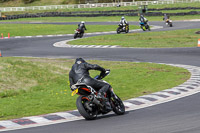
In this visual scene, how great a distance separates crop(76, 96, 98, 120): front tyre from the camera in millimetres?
10133

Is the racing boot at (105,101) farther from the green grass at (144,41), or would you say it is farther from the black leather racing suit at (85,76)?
the green grass at (144,41)

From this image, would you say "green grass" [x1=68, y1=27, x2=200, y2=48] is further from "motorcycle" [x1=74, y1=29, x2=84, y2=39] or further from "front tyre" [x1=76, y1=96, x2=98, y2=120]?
"front tyre" [x1=76, y1=96, x2=98, y2=120]

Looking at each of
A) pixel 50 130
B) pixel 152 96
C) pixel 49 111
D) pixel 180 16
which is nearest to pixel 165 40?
pixel 152 96

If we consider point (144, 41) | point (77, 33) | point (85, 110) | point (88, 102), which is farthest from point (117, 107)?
point (77, 33)

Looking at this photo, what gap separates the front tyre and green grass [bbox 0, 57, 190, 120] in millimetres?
1614

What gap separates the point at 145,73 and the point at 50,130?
10.8 m

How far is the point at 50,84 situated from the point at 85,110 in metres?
6.51

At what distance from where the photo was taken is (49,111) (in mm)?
11727

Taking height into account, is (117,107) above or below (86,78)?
below

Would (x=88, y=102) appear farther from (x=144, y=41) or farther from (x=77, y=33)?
(x=77, y=33)

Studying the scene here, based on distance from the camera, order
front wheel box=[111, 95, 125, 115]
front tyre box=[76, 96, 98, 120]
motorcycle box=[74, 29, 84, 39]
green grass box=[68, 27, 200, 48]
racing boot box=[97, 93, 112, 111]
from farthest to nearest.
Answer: motorcycle box=[74, 29, 84, 39] < green grass box=[68, 27, 200, 48] < front wheel box=[111, 95, 125, 115] < racing boot box=[97, 93, 112, 111] < front tyre box=[76, 96, 98, 120]

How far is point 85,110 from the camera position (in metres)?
10.2

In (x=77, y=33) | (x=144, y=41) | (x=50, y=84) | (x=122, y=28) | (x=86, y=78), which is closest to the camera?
(x=86, y=78)

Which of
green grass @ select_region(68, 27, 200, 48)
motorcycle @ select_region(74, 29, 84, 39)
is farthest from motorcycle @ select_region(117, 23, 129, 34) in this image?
motorcycle @ select_region(74, 29, 84, 39)
